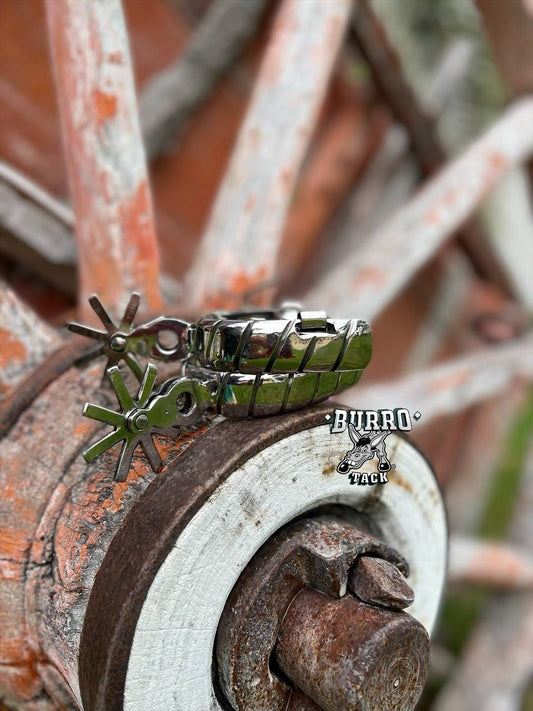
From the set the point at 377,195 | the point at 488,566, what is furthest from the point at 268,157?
the point at 488,566

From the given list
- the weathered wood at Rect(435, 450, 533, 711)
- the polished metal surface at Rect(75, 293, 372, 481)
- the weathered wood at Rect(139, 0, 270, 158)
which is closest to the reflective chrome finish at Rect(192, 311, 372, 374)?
the polished metal surface at Rect(75, 293, 372, 481)

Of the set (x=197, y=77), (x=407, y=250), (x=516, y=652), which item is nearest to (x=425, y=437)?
(x=516, y=652)

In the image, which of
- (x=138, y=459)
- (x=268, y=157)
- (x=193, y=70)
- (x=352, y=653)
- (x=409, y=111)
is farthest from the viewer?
(x=409, y=111)

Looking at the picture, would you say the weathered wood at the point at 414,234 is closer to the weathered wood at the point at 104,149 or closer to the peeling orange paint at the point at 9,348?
the weathered wood at the point at 104,149

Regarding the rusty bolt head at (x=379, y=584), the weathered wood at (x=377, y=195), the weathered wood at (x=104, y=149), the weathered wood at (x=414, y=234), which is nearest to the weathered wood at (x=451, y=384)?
the weathered wood at (x=414, y=234)

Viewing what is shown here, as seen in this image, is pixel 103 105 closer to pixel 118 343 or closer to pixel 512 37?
pixel 118 343

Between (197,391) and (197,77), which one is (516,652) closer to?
(197,391)

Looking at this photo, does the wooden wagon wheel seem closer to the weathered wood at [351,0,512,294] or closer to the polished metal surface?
the polished metal surface

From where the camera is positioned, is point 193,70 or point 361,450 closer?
point 361,450
